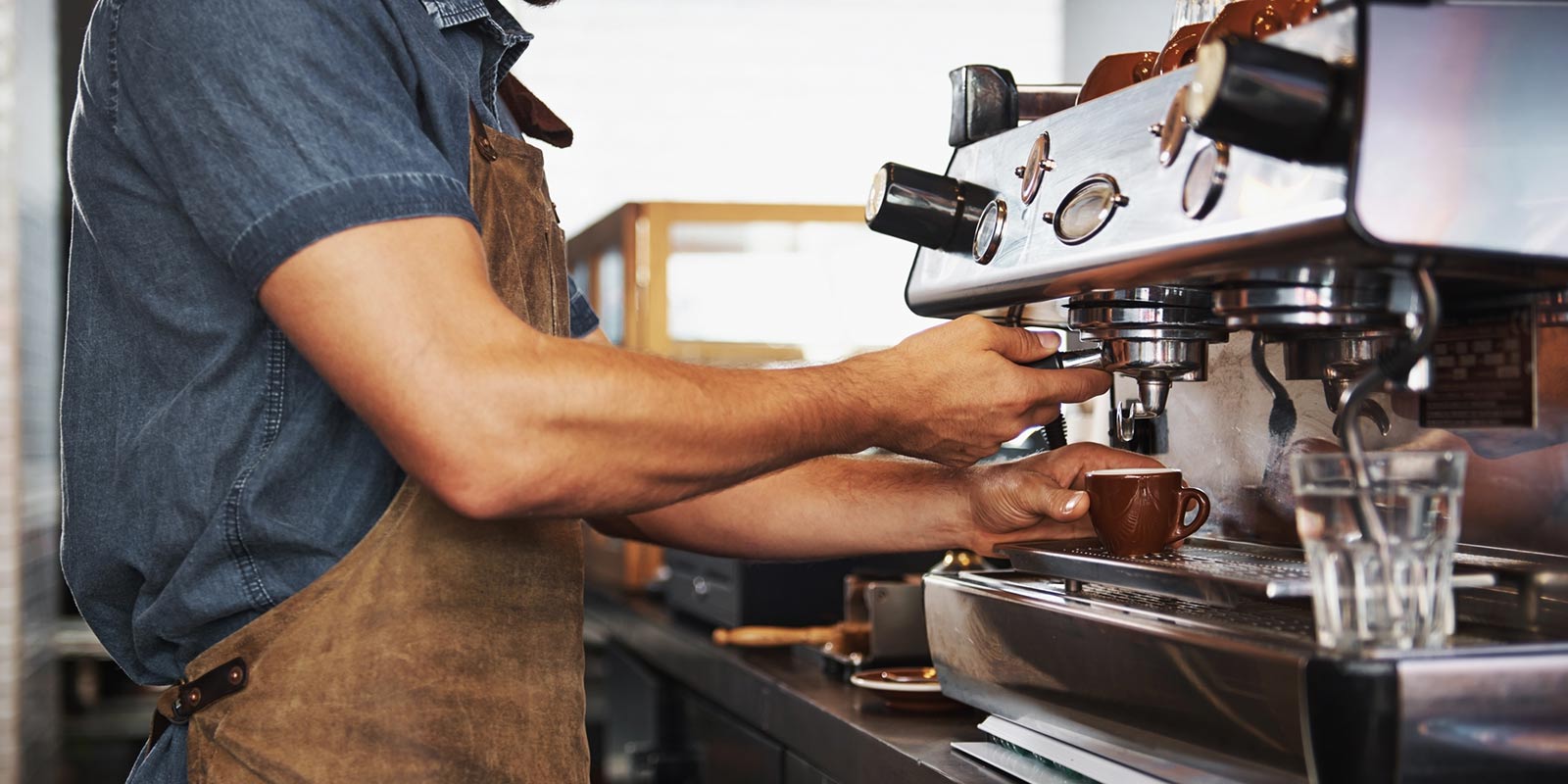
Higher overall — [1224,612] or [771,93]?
[771,93]

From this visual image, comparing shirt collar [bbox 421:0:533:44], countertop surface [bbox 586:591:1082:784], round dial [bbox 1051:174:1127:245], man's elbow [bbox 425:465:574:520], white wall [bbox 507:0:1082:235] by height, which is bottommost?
countertop surface [bbox 586:591:1082:784]

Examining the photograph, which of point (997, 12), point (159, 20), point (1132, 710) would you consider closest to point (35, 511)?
point (997, 12)

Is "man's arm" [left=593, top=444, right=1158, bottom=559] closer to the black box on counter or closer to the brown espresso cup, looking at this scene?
the brown espresso cup

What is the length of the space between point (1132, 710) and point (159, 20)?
2.25 feet

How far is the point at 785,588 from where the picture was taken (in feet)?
6.53

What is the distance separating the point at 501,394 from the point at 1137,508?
0.46 metres

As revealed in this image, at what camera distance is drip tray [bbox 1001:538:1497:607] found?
0.76 metres

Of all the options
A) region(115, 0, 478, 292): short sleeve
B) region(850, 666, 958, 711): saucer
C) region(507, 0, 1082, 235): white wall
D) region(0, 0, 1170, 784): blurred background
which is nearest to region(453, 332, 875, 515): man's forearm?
region(115, 0, 478, 292): short sleeve

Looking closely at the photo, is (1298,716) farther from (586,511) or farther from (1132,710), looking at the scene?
(586,511)

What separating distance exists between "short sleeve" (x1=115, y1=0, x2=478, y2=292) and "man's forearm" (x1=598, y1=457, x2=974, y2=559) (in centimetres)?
48

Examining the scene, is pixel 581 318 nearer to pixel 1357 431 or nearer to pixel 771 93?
pixel 1357 431

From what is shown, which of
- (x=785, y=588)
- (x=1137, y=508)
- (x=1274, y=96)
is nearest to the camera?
(x=1274, y=96)

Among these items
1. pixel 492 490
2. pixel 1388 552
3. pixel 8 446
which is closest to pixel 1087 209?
pixel 1388 552

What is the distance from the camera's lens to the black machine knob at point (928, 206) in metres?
0.99
